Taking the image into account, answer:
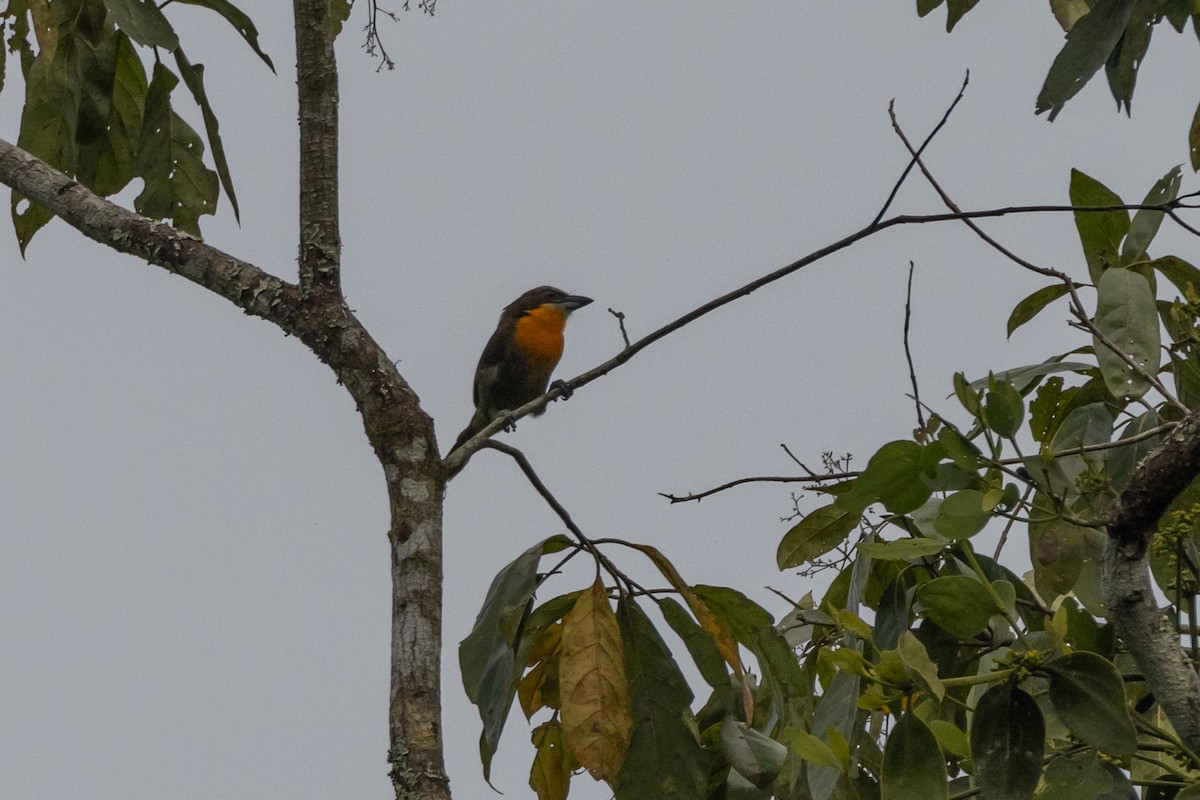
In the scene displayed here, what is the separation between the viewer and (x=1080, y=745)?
6.33 feet

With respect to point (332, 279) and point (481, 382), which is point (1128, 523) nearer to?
point (332, 279)

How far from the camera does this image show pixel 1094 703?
1.74 metres

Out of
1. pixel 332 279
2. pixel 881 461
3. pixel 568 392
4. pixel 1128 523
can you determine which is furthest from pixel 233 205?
pixel 1128 523

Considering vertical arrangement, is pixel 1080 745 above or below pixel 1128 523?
below

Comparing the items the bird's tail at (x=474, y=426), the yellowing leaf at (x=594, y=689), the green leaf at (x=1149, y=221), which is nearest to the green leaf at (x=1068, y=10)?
the green leaf at (x=1149, y=221)

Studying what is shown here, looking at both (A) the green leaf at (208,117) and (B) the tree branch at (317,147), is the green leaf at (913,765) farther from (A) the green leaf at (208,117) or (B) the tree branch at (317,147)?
(A) the green leaf at (208,117)

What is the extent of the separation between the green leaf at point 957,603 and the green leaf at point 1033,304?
33.6 inches

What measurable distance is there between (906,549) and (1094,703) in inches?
13.1

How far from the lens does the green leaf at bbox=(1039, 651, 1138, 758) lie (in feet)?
5.67

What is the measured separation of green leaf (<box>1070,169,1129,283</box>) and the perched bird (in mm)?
4270

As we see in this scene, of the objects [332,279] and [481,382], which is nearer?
[332,279]

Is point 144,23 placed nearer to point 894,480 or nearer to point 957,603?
point 894,480

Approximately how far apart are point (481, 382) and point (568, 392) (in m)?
4.57

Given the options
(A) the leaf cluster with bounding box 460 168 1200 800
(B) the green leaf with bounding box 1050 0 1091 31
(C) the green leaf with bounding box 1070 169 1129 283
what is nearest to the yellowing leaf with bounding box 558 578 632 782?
(A) the leaf cluster with bounding box 460 168 1200 800
